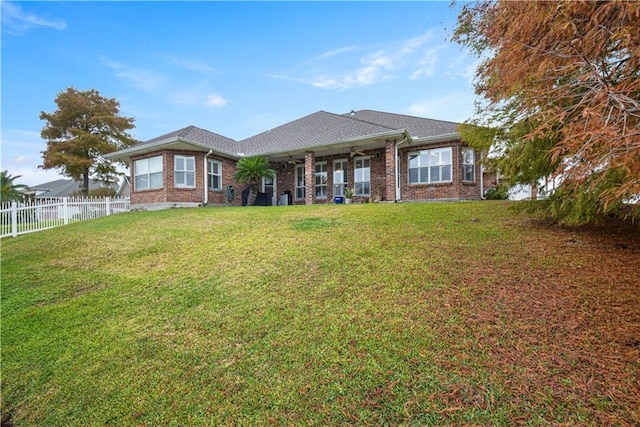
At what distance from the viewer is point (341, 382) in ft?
8.34

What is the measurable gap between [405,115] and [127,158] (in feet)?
52.6

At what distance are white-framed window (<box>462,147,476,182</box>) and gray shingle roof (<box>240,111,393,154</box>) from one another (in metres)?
4.02

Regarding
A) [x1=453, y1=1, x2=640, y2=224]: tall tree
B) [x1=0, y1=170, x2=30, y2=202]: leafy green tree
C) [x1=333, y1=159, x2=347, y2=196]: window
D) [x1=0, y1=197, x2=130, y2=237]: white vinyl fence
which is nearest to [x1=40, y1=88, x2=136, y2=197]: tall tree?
[x1=0, y1=170, x2=30, y2=202]: leafy green tree

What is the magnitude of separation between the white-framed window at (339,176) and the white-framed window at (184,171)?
7.11 m

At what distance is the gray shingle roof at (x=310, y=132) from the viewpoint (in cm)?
1398

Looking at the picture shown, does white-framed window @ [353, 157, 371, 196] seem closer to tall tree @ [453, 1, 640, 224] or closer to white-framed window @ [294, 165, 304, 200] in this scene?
white-framed window @ [294, 165, 304, 200]

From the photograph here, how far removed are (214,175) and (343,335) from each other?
45.7ft

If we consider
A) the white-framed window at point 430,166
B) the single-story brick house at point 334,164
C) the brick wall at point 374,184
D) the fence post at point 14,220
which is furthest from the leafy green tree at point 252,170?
the fence post at point 14,220

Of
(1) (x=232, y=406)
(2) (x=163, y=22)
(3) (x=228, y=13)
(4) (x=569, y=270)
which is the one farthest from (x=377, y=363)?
(2) (x=163, y=22)

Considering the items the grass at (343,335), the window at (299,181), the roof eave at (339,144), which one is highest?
the roof eave at (339,144)

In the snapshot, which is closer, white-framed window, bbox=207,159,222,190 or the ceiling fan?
the ceiling fan

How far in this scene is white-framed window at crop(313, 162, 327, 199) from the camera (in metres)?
16.1

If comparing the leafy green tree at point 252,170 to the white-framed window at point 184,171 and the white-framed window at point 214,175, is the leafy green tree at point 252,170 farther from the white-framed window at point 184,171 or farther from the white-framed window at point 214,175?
the white-framed window at point 184,171

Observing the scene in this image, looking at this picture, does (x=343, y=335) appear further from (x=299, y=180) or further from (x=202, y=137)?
(x=202, y=137)
